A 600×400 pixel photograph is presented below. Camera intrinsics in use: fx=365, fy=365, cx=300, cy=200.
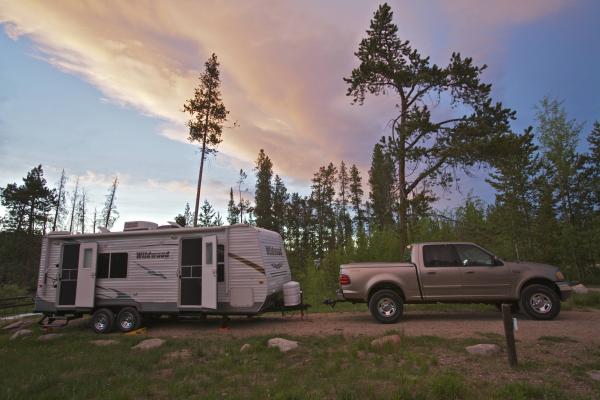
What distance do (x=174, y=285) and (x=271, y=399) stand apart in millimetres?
6847

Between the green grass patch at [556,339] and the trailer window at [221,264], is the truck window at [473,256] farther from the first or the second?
the trailer window at [221,264]

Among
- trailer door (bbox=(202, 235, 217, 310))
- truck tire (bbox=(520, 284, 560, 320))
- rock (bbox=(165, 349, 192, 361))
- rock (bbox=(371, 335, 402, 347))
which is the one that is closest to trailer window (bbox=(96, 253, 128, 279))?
trailer door (bbox=(202, 235, 217, 310))

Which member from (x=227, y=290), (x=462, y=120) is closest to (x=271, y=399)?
(x=227, y=290)

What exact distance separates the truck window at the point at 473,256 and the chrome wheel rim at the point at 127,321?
31.9 ft

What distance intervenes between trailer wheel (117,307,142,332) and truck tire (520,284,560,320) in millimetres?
10859

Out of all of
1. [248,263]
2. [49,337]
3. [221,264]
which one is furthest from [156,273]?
[49,337]

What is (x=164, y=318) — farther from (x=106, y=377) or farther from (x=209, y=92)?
(x=209, y=92)

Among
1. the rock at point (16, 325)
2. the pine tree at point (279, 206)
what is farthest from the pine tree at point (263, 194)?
the rock at point (16, 325)

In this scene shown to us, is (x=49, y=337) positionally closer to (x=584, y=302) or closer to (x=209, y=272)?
(x=209, y=272)

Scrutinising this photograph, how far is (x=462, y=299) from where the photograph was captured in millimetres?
9852

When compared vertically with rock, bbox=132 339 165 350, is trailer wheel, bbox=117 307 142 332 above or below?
above

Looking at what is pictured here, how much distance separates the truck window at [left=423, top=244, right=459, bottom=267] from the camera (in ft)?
33.1

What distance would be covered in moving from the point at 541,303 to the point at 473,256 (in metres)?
2.09

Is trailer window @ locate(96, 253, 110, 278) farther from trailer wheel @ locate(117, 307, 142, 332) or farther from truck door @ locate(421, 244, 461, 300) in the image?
truck door @ locate(421, 244, 461, 300)
